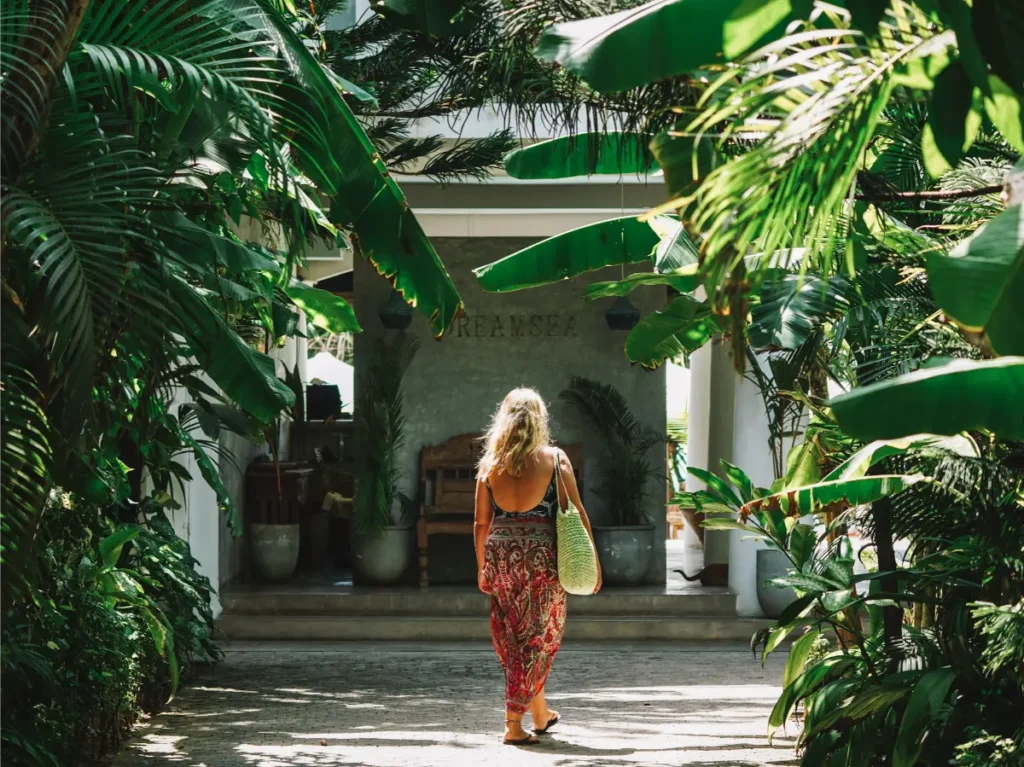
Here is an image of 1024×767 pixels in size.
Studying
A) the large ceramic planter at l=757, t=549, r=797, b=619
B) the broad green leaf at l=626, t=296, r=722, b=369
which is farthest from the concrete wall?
the broad green leaf at l=626, t=296, r=722, b=369

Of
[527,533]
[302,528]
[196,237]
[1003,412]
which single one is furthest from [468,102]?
[302,528]

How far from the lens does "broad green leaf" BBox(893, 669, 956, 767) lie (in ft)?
15.3

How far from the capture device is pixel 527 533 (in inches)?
269

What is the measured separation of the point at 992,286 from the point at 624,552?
957cm

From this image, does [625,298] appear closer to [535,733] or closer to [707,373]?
[707,373]

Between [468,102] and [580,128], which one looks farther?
[580,128]

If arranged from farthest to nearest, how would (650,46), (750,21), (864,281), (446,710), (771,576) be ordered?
(771,576)
(446,710)
(864,281)
(650,46)
(750,21)

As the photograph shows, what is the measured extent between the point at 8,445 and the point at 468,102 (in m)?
4.83

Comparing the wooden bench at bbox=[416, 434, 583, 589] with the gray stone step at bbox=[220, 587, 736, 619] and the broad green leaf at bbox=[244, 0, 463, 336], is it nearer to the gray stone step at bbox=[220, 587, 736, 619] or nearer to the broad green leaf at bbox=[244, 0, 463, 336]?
the gray stone step at bbox=[220, 587, 736, 619]

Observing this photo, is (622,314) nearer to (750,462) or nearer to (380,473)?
(750,462)

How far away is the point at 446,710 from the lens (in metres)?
7.80

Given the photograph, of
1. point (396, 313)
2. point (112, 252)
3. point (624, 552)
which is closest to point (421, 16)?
point (112, 252)

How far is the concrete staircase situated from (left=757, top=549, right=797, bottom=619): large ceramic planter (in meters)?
0.15


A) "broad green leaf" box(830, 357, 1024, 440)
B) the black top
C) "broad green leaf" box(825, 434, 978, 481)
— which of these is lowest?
the black top
